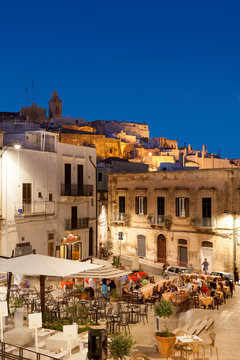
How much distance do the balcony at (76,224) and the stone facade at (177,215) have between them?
5933 mm

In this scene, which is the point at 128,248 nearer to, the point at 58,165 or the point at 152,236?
the point at 152,236

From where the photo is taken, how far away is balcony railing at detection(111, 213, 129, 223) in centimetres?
3706

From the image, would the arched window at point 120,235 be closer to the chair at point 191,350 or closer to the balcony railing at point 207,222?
the balcony railing at point 207,222

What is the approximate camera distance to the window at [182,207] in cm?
3291

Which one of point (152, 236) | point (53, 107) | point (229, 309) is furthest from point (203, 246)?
point (53, 107)

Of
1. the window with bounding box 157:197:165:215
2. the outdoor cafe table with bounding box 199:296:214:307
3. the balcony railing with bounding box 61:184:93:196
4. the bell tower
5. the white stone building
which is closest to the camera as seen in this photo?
the outdoor cafe table with bounding box 199:296:214:307

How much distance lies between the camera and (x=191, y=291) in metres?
20.1

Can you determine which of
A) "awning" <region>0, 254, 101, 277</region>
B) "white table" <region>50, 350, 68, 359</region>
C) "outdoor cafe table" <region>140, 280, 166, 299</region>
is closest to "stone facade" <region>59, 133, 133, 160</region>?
"outdoor cafe table" <region>140, 280, 166, 299</region>

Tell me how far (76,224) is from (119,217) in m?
7.10

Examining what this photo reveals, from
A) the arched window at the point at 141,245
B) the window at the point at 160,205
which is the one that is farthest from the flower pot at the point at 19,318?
the arched window at the point at 141,245

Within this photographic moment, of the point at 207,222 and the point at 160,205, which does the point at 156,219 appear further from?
the point at 207,222

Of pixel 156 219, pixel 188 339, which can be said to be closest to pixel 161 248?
pixel 156 219

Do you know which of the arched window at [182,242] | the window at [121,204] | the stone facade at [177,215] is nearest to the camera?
the stone facade at [177,215]

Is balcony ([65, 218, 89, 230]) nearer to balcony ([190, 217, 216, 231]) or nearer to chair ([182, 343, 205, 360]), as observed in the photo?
balcony ([190, 217, 216, 231])
